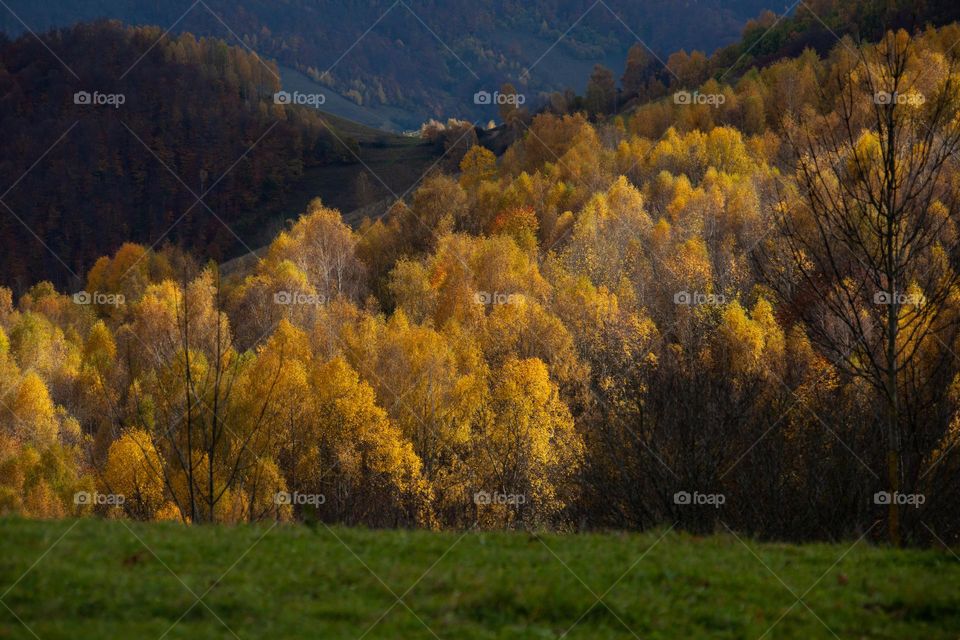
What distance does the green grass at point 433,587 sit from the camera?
9.58 metres

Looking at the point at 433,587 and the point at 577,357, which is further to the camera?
the point at 577,357

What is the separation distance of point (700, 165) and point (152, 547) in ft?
355

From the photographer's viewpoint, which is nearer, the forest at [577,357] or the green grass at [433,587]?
the green grass at [433,587]

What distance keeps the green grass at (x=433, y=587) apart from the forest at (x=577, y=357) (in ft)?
14.0

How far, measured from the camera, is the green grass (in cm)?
958

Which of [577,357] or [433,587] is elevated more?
[577,357]

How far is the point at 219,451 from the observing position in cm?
5931

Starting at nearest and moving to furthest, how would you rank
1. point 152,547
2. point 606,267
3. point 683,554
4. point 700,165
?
1. point 152,547
2. point 683,554
3. point 606,267
4. point 700,165

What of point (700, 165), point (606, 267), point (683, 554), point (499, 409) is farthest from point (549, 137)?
point (683, 554)

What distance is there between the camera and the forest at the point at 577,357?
21766 millimetres

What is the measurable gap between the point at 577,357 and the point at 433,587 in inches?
2402

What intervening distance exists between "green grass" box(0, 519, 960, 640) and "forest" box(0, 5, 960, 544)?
168 inches

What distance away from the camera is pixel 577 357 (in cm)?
7131

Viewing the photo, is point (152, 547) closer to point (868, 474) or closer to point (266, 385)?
point (868, 474)
